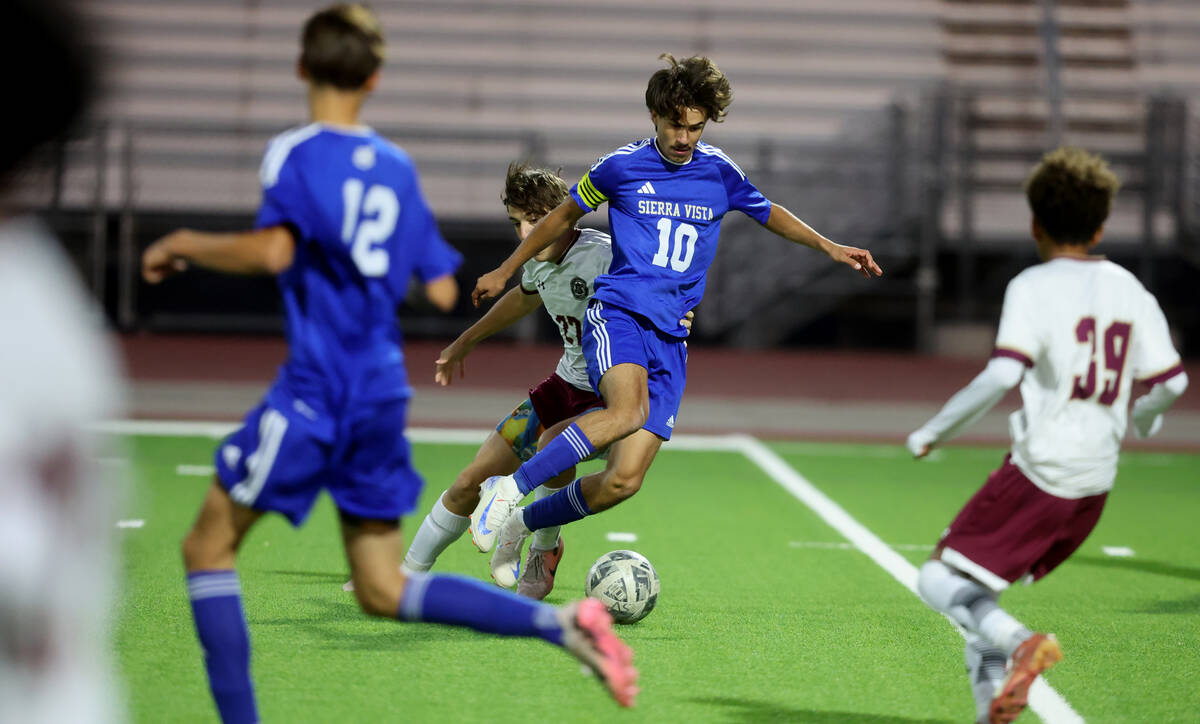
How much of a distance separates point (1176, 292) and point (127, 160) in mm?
13839

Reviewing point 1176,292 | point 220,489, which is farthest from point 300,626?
point 1176,292

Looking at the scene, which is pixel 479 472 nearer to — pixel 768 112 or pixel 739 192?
pixel 739 192

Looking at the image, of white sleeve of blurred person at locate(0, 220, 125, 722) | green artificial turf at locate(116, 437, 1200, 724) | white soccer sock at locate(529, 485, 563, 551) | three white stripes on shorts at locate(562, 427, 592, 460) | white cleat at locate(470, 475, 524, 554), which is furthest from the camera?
white soccer sock at locate(529, 485, 563, 551)

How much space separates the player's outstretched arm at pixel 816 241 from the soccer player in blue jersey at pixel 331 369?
228 cm

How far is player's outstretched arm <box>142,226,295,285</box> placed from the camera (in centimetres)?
305

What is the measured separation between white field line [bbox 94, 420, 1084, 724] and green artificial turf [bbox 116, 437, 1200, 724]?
0.08 m

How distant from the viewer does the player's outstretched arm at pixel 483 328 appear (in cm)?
530

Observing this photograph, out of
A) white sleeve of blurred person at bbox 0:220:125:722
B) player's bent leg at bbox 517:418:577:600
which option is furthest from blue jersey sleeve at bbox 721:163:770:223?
white sleeve of blurred person at bbox 0:220:125:722

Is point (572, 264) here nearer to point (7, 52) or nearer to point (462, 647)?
point (462, 647)

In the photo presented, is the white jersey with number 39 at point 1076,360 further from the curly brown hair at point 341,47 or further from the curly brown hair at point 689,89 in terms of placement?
the curly brown hair at point 689,89

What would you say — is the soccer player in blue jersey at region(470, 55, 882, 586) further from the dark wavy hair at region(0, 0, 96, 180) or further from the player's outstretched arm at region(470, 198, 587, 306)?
the dark wavy hair at region(0, 0, 96, 180)

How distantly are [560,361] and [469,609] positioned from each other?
230cm

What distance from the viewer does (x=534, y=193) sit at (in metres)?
5.54

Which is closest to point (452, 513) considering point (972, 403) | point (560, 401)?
point (560, 401)
